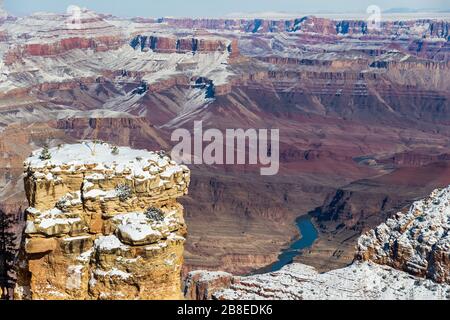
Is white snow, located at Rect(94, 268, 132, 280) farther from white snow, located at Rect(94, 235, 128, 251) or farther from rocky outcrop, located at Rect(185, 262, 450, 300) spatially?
rocky outcrop, located at Rect(185, 262, 450, 300)

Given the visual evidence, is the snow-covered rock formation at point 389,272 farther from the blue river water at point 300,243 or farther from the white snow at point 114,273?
the blue river water at point 300,243

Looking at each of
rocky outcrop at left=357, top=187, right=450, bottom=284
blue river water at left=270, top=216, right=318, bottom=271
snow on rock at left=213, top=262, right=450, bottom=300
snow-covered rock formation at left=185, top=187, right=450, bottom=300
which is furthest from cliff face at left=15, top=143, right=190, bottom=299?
blue river water at left=270, top=216, right=318, bottom=271

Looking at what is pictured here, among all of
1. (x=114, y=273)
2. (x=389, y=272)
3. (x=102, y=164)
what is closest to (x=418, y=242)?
(x=389, y=272)

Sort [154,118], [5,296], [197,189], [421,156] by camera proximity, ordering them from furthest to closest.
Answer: [154,118] < [421,156] < [197,189] < [5,296]

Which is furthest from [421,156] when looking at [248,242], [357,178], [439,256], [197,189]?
[439,256]

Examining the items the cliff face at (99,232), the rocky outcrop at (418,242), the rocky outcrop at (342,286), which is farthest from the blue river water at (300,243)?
the cliff face at (99,232)
